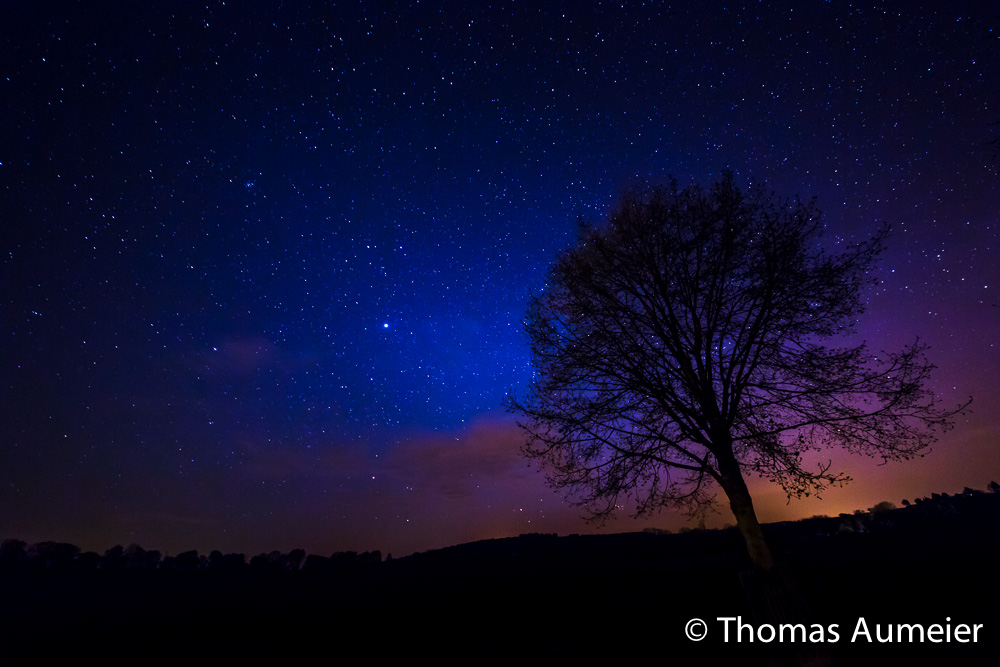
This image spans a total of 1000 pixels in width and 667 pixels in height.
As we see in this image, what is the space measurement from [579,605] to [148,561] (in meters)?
97.7

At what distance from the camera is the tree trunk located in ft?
21.1

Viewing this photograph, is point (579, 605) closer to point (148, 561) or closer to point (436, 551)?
point (436, 551)

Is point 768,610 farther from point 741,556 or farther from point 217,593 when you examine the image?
point 217,593

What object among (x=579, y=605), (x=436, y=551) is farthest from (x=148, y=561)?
(x=579, y=605)

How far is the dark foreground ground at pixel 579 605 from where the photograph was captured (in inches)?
351

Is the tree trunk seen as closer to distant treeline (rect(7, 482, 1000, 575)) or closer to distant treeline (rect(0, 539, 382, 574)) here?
distant treeline (rect(7, 482, 1000, 575))

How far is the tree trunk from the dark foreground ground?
39cm

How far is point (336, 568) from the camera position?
195ft

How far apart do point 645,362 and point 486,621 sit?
15.7 m

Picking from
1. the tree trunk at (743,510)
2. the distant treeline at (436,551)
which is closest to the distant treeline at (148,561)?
the distant treeline at (436,551)

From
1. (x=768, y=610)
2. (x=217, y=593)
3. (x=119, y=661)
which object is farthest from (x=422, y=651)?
(x=217, y=593)

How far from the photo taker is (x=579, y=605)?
1695 centimetres

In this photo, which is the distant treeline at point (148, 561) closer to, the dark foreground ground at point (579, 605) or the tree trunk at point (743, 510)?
the dark foreground ground at point (579, 605)

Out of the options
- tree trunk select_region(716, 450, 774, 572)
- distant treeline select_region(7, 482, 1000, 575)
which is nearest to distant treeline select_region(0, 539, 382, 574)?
distant treeline select_region(7, 482, 1000, 575)
